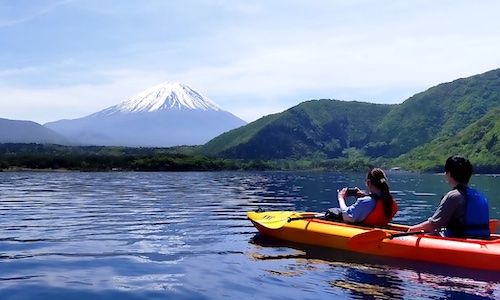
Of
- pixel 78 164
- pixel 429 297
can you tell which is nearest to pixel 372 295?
pixel 429 297

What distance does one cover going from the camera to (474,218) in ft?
36.2

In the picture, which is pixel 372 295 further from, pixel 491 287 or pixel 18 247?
pixel 18 247

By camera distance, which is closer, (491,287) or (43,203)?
(491,287)

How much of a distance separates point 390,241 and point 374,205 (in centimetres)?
131

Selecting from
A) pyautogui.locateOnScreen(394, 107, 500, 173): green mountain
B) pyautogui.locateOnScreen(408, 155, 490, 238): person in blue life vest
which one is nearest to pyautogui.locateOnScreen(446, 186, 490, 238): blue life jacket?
pyautogui.locateOnScreen(408, 155, 490, 238): person in blue life vest

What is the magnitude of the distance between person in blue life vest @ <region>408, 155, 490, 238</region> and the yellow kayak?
0.27 metres

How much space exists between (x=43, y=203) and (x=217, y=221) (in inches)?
462

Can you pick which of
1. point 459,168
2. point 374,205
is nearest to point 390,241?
point 374,205

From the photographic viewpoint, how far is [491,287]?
971cm

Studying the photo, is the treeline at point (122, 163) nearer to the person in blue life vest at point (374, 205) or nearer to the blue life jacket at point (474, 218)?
the person in blue life vest at point (374, 205)

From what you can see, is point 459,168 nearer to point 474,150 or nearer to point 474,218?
point 474,218

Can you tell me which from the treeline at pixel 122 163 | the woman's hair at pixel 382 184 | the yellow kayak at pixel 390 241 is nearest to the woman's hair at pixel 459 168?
the yellow kayak at pixel 390 241

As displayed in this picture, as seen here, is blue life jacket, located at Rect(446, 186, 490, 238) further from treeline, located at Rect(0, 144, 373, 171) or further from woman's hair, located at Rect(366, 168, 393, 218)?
treeline, located at Rect(0, 144, 373, 171)

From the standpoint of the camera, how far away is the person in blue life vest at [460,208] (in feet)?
34.9
